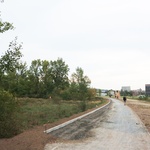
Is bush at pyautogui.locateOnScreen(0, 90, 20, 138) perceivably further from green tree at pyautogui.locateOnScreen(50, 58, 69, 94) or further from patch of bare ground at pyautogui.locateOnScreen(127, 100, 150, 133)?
green tree at pyautogui.locateOnScreen(50, 58, 69, 94)

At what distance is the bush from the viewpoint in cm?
1126

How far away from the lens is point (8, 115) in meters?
12.9

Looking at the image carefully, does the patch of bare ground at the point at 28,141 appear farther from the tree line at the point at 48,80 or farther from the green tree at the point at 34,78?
the green tree at the point at 34,78

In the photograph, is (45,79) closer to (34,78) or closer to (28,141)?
(34,78)

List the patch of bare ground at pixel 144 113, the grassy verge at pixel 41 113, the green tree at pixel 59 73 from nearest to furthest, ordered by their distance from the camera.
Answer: the grassy verge at pixel 41 113
the patch of bare ground at pixel 144 113
the green tree at pixel 59 73

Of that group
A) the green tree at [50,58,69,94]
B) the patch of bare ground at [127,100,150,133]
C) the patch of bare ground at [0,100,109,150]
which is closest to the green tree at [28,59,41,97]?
the green tree at [50,58,69,94]

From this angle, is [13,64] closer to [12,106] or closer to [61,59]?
[12,106]

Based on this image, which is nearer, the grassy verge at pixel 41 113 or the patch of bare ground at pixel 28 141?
the patch of bare ground at pixel 28 141

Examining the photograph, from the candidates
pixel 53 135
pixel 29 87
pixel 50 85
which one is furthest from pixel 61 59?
pixel 53 135

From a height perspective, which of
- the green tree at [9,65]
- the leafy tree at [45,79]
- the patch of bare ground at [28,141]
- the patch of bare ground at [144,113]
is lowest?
the patch of bare ground at [28,141]

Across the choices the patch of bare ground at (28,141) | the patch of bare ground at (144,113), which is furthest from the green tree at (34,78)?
the patch of bare ground at (28,141)

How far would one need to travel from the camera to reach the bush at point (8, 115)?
1126 centimetres

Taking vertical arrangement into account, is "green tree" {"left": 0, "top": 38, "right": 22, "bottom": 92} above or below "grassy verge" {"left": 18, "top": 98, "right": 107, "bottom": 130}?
above

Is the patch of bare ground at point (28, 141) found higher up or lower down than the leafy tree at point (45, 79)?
lower down
